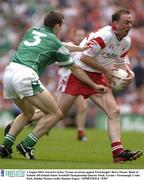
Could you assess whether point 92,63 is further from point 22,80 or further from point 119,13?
point 22,80

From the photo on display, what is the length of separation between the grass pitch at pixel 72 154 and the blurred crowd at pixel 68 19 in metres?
6.00

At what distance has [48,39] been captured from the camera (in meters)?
11.2

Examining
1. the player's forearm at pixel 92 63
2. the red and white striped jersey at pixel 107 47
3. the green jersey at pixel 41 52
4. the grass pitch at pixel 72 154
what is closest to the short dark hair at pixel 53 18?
the green jersey at pixel 41 52

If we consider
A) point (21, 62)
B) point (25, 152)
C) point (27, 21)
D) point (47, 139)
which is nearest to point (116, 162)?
point (25, 152)

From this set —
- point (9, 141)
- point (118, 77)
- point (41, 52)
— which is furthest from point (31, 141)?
point (118, 77)

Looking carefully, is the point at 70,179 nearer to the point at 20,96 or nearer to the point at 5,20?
the point at 20,96

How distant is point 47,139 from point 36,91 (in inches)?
268

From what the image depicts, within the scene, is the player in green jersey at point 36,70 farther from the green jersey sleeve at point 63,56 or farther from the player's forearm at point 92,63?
the player's forearm at point 92,63

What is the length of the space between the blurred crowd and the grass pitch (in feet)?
19.7

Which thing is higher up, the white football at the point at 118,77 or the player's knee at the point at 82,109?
the white football at the point at 118,77

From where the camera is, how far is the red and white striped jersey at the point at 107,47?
11.7m

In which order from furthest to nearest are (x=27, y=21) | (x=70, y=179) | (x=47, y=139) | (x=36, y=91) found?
(x=27, y=21), (x=47, y=139), (x=36, y=91), (x=70, y=179)

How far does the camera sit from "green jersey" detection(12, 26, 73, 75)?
11195 millimetres

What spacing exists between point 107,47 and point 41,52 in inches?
49.3
